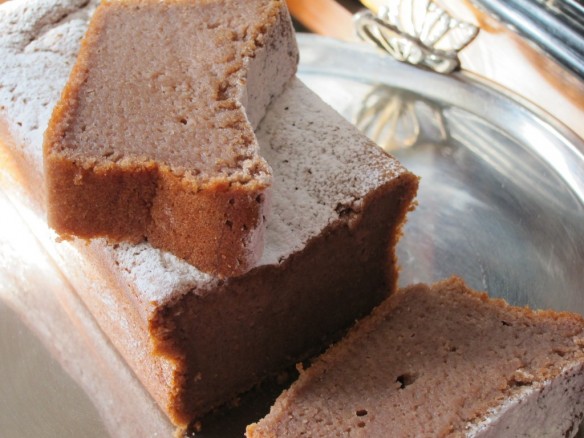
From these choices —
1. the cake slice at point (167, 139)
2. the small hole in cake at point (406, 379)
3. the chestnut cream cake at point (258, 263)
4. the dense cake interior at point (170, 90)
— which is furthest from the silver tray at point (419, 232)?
the dense cake interior at point (170, 90)

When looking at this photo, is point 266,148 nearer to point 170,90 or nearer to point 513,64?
point 170,90

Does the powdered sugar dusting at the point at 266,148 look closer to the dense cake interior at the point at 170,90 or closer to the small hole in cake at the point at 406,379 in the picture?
the dense cake interior at the point at 170,90

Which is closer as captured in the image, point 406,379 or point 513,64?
point 406,379

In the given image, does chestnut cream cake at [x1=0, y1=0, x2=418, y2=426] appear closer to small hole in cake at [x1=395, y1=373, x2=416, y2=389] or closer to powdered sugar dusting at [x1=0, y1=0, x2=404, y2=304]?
powdered sugar dusting at [x1=0, y1=0, x2=404, y2=304]

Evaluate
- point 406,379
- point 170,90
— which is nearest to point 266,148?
point 170,90

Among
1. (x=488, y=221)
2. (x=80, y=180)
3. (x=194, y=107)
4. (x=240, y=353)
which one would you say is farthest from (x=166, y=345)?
(x=488, y=221)

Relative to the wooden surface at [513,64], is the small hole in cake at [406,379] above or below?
below

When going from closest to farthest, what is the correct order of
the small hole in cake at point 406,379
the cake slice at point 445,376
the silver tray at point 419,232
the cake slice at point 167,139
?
the cake slice at point 167,139 → the cake slice at point 445,376 → the small hole in cake at point 406,379 → the silver tray at point 419,232

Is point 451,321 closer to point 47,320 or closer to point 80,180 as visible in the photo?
point 80,180
